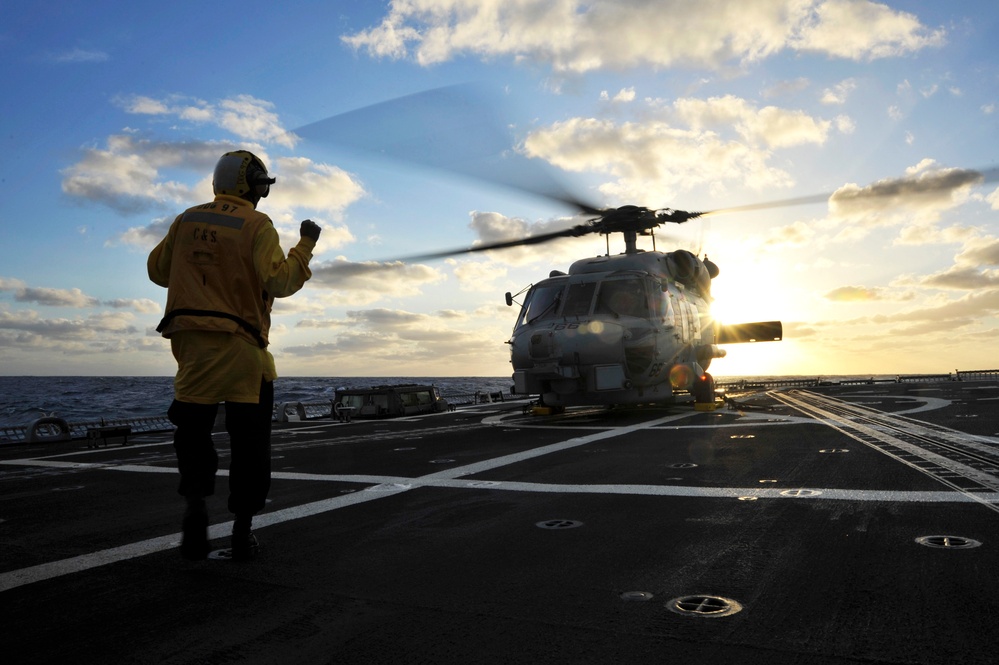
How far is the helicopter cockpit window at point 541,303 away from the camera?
14.2 metres

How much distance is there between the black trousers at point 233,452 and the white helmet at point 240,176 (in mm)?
1348

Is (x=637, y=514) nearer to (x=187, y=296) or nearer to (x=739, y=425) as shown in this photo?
(x=187, y=296)

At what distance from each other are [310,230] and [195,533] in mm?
1838

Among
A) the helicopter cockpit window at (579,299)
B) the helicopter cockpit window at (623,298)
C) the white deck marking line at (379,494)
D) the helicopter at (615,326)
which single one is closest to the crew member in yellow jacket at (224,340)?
the white deck marking line at (379,494)

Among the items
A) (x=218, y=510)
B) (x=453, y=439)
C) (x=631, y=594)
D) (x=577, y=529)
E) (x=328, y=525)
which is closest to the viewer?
(x=631, y=594)

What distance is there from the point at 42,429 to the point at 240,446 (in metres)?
13.5

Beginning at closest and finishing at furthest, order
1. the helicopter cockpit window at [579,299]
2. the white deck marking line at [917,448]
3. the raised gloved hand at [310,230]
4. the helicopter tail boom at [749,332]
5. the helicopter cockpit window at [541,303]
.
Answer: the raised gloved hand at [310,230], the white deck marking line at [917,448], the helicopter cockpit window at [579,299], the helicopter cockpit window at [541,303], the helicopter tail boom at [749,332]

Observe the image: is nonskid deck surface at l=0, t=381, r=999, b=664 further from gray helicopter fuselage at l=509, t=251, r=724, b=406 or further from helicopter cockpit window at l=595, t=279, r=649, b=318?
helicopter cockpit window at l=595, t=279, r=649, b=318

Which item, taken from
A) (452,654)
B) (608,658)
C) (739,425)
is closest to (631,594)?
(608,658)

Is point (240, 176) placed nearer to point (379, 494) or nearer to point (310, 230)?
point (310, 230)

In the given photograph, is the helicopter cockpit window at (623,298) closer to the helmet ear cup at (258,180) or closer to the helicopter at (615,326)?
the helicopter at (615,326)

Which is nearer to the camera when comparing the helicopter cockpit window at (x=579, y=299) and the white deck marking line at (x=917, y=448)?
the white deck marking line at (x=917, y=448)

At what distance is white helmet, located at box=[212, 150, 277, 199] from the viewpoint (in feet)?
13.0

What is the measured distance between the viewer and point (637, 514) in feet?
14.8
